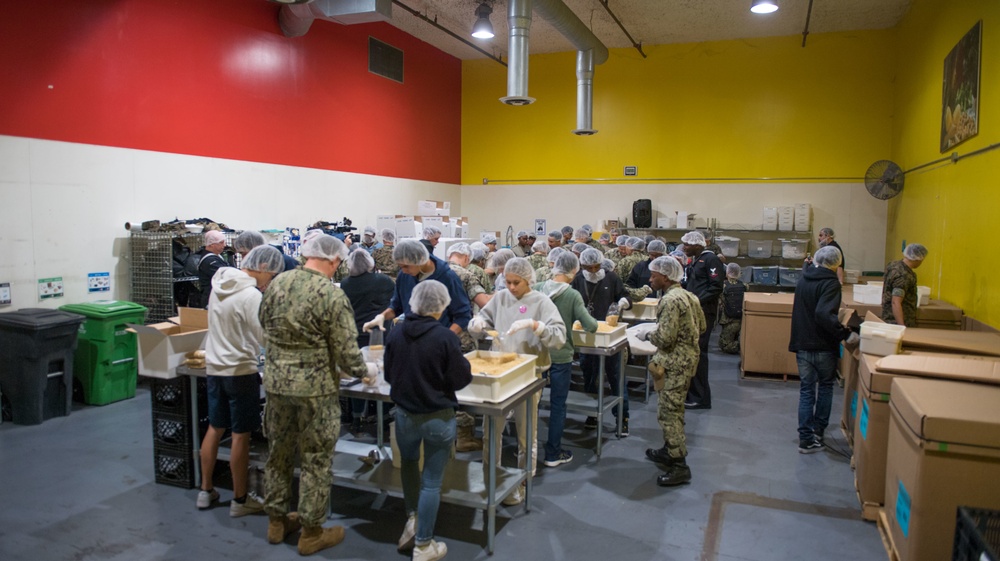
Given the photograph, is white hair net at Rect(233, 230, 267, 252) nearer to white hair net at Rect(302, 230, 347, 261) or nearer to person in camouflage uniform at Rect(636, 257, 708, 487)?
white hair net at Rect(302, 230, 347, 261)

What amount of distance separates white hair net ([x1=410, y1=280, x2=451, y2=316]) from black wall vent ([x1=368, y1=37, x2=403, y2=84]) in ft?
27.1

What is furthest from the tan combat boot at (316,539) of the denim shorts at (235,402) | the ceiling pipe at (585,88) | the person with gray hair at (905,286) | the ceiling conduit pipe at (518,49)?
the ceiling pipe at (585,88)

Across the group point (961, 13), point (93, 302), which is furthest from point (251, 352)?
point (961, 13)

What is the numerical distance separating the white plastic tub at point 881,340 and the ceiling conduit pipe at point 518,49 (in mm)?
5284

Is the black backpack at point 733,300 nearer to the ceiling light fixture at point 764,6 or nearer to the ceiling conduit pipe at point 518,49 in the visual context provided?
the ceiling light fixture at point 764,6

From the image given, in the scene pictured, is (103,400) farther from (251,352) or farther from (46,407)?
(251,352)

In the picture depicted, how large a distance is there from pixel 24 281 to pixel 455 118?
28.7ft

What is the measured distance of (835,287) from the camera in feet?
16.1

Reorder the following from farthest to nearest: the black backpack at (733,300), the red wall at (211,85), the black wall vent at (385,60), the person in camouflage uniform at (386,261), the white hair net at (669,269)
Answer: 1. the black wall vent at (385,60)
2. the black backpack at (733,300)
3. the person in camouflage uniform at (386,261)
4. the red wall at (211,85)
5. the white hair net at (669,269)

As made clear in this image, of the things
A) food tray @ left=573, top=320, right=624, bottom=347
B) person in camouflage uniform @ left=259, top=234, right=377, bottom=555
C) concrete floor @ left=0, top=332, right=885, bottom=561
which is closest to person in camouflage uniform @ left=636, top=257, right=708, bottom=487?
concrete floor @ left=0, top=332, right=885, bottom=561

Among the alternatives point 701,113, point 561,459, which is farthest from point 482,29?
point 561,459

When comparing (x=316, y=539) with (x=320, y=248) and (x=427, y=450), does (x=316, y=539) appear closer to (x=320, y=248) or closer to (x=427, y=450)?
(x=427, y=450)

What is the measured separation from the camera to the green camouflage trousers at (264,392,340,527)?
3396mm

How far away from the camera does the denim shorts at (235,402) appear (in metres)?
3.84
